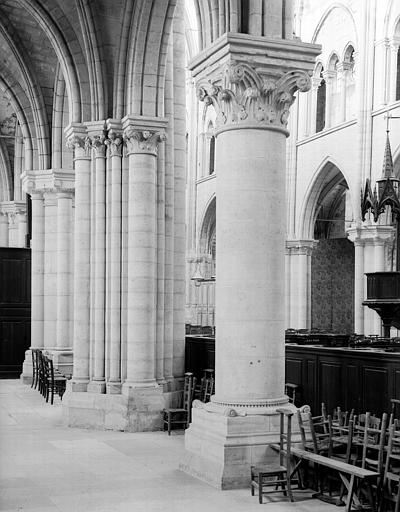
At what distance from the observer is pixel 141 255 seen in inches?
473

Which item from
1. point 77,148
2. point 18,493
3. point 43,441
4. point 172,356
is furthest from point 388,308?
point 18,493

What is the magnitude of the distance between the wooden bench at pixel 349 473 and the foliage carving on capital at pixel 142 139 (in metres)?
6.00

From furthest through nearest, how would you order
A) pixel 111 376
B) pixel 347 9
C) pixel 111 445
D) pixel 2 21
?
pixel 347 9
pixel 2 21
pixel 111 376
pixel 111 445

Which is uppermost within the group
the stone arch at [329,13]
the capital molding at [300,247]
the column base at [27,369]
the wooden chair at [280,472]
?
the stone arch at [329,13]

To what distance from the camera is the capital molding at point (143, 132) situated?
473 inches

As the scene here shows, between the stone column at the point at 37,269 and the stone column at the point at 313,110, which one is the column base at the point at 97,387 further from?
the stone column at the point at 313,110

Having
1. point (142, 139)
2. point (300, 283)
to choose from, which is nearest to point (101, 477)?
point (142, 139)

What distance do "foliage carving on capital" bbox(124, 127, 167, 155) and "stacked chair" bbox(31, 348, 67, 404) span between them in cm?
501

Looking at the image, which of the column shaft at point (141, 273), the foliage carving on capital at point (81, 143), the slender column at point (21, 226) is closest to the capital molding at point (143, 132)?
the column shaft at point (141, 273)

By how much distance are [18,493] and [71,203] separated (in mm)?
11056

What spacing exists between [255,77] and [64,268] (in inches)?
405

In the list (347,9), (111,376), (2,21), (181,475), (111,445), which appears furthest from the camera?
(347,9)

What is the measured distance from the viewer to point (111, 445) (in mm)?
10523

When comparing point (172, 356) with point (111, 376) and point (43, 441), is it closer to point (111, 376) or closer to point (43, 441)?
point (111, 376)
